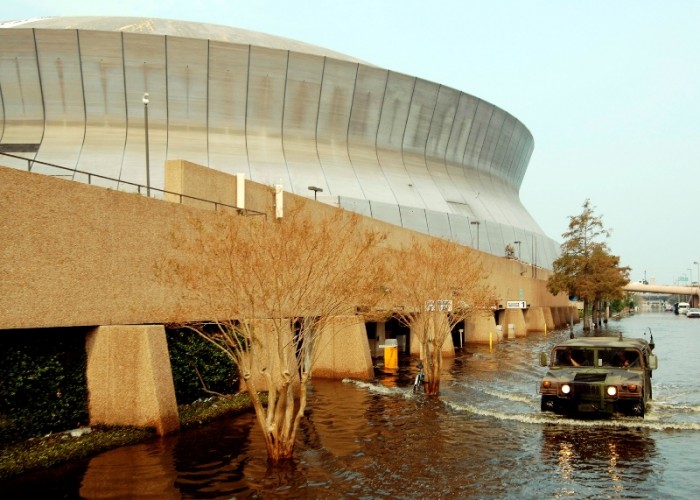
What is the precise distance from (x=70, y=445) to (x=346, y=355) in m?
14.1

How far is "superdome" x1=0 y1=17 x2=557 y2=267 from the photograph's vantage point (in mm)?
53938

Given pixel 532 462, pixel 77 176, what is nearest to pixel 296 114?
pixel 77 176

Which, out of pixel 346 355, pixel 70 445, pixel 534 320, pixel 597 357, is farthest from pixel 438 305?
pixel 534 320

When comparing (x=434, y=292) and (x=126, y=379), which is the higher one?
(x=434, y=292)

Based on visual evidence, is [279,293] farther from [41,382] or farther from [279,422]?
[41,382]

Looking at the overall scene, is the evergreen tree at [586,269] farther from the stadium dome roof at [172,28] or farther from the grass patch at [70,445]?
the grass patch at [70,445]

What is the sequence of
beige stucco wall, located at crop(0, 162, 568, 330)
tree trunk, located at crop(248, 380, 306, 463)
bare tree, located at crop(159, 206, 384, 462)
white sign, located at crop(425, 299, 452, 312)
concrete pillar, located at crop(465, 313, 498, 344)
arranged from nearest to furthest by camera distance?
tree trunk, located at crop(248, 380, 306, 463) < bare tree, located at crop(159, 206, 384, 462) < beige stucco wall, located at crop(0, 162, 568, 330) < white sign, located at crop(425, 299, 452, 312) < concrete pillar, located at crop(465, 313, 498, 344)

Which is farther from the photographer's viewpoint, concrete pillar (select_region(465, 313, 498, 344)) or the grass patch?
concrete pillar (select_region(465, 313, 498, 344))

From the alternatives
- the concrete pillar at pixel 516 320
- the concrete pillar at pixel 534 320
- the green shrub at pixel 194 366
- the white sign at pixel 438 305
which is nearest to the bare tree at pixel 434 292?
the white sign at pixel 438 305

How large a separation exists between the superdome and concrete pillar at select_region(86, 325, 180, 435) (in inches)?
1399

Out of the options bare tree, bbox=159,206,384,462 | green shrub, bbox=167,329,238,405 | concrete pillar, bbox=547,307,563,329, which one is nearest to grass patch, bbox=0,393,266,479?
green shrub, bbox=167,329,238,405

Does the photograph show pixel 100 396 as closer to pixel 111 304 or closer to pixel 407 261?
pixel 111 304

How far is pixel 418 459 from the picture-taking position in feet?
44.2

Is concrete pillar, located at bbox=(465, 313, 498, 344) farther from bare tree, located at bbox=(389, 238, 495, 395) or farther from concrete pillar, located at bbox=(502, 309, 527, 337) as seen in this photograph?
bare tree, located at bbox=(389, 238, 495, 395)
